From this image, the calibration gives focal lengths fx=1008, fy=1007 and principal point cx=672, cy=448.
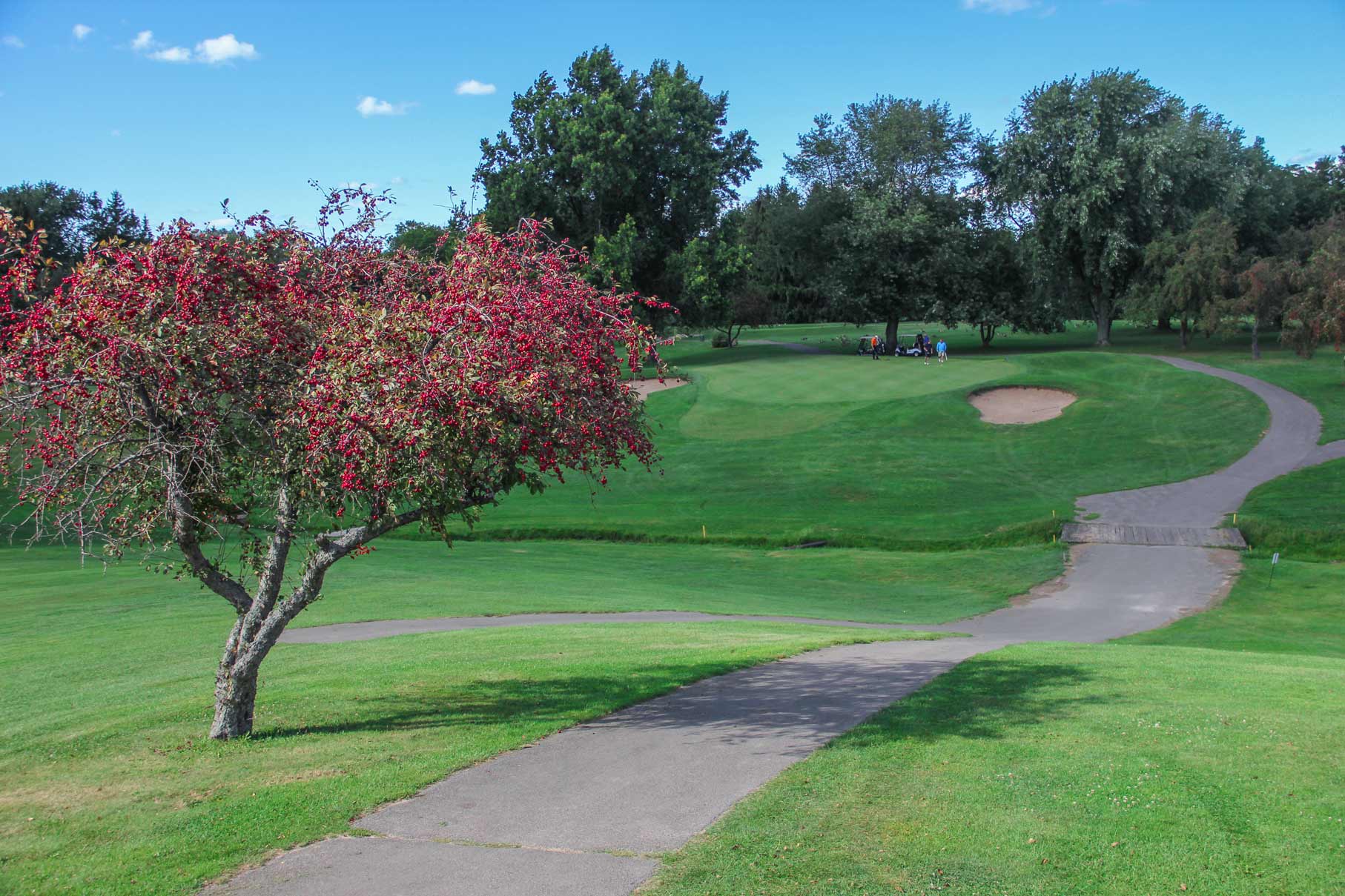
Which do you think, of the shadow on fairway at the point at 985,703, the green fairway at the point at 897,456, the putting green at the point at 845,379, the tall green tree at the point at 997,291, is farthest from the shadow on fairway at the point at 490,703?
the tall green tree at the point at 997,291

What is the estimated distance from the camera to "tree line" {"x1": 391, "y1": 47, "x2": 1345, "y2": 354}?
6100 centimetres

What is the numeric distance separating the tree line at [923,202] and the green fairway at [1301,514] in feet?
70.2

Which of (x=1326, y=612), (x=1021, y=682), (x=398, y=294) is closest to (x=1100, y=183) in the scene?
(x=1326, y=612)

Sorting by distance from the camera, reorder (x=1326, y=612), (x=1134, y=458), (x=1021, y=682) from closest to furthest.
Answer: (x=1021, y=682), (x=1326, y=612), (x=1134, y=458)

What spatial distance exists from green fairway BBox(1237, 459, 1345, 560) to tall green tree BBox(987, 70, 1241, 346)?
95.3ft

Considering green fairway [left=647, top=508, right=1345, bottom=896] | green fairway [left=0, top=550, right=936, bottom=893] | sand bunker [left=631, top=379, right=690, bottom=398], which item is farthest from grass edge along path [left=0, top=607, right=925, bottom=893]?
sand bunker [left=631, top=379, right=690, bottom=398]

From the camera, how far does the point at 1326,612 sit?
78.7 feet

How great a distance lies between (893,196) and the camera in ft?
219

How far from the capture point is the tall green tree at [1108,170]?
61406mm

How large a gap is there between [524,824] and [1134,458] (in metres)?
39.1

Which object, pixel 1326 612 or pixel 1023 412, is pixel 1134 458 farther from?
pixel 1326 612

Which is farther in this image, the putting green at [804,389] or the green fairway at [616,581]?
the putting green at [804,389]

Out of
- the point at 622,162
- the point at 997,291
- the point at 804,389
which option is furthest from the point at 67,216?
the point at 997,291

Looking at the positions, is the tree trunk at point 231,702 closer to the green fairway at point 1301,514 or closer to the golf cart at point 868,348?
the green fairway at point 1301,514
